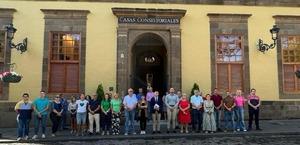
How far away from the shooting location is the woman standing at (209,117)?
42.8ft

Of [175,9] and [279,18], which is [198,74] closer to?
[175,9]

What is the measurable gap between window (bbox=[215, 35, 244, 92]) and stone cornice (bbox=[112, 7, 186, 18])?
202 centimetres

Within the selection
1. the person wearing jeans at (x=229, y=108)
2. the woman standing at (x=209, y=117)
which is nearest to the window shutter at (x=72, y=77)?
the woman standing at (x=209, y=117)

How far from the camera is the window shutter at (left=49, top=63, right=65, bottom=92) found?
51.6 ft

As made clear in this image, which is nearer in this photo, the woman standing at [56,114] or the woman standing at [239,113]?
the woman standing at [56,114]

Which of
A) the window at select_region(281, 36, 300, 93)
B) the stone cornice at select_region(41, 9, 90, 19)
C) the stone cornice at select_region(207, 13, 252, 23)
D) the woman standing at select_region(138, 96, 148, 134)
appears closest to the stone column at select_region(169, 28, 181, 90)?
the stone cornice at select_region(207, 13, 252, 23)

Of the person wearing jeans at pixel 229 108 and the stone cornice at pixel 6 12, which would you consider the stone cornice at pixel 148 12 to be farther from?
the person wearing jeans at pixel 229 108

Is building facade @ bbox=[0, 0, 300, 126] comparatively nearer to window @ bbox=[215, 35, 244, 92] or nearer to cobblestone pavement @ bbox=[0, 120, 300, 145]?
window @ bbox=[215, 35, 244, 92]

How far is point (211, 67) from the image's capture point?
1634 centimetres

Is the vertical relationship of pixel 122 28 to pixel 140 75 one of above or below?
above

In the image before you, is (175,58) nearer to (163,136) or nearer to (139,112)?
(139,112)

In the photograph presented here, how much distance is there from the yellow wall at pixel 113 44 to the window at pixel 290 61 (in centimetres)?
51

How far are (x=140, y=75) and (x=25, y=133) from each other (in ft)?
30.5

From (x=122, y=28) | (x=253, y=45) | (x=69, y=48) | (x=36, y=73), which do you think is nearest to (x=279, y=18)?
(x=253, y=45)
